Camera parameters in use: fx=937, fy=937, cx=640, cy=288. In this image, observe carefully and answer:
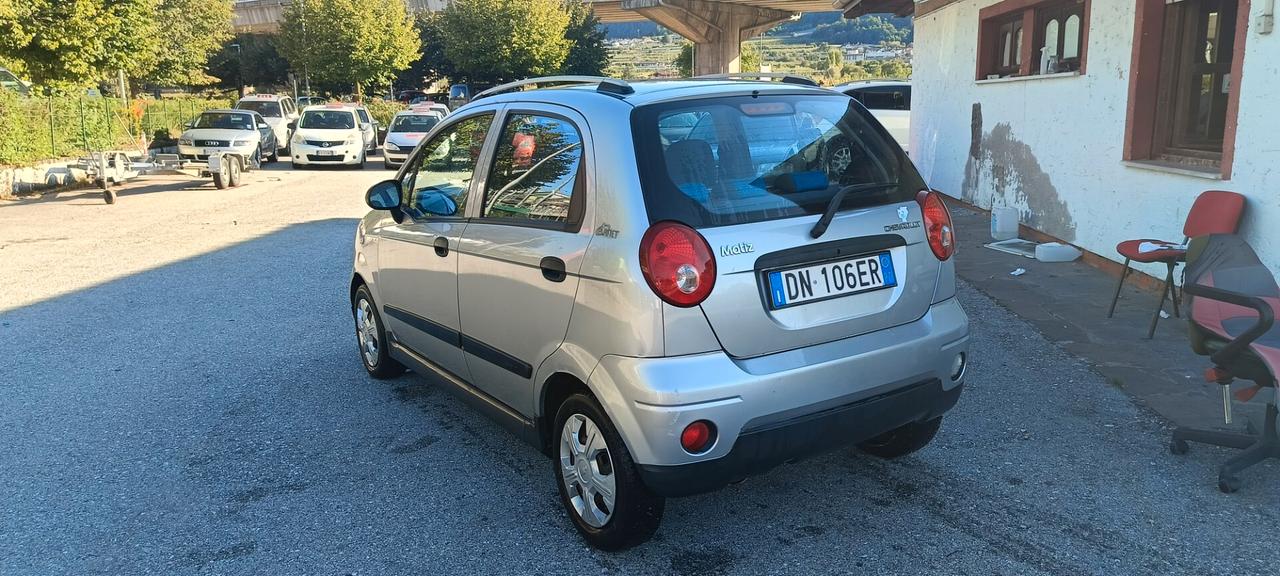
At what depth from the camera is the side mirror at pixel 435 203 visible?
419cm

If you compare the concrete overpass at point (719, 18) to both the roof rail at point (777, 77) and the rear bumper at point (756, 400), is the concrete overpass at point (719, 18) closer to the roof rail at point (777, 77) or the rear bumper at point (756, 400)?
the roof rail at point (777, 77)

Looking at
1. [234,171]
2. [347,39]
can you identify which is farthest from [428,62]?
[234,171]

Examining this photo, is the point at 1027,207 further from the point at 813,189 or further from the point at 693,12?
the point at 693,12

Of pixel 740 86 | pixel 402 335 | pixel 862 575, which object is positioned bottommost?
pixel 862 575

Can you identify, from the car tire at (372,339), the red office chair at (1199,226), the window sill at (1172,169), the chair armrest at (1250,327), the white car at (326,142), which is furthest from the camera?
the white car at (326,142)

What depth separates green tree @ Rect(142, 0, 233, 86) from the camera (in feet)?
101

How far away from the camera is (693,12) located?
4641 centimetres

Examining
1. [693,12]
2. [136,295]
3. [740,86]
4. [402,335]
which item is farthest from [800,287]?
[693,12]

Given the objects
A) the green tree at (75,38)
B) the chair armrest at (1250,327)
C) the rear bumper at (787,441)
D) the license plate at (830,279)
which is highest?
the green tree at (75,38)

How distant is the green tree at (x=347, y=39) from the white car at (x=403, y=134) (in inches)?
628

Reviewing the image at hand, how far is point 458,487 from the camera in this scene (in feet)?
13.0

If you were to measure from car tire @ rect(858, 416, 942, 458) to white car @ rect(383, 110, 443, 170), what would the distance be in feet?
65.2

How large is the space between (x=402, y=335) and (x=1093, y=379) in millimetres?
3771

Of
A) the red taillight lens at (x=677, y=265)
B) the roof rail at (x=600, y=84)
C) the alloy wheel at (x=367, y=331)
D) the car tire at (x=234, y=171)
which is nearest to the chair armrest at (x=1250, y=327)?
the red taillight lens at (x=677, y=265)
